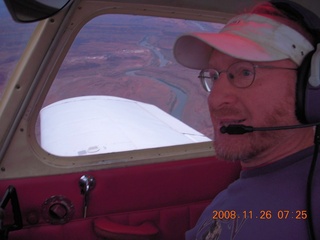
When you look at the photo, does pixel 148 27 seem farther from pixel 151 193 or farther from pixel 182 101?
pixel 151 193

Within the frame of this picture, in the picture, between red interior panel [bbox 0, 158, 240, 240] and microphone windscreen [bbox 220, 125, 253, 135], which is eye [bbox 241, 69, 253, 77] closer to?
microphone windscreen [bbox 220, 125, 253, 135]

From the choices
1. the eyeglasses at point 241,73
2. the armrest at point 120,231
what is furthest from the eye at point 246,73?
the armrest at point 120,231

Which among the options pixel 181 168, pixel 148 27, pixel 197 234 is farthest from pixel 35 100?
pixel 197 234

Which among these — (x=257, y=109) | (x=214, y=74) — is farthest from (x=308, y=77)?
(x=214, y=74)

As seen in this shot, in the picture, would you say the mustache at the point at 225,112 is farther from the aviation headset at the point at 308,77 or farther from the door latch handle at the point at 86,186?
the door latch handle at the point at 86,186

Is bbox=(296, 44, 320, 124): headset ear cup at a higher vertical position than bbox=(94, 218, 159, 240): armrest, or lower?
higher

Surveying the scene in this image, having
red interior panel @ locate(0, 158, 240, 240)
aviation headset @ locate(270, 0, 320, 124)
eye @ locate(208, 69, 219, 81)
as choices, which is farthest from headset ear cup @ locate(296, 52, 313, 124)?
red interior panel @ locate(0, 158, 240, 240)
